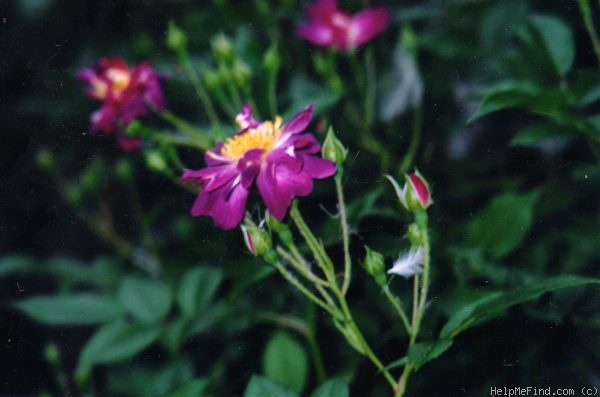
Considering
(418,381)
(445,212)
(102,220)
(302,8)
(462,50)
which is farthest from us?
(102,220)

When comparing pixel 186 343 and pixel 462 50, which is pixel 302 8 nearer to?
pixel 462 50

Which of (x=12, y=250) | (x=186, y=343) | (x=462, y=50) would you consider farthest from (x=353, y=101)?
(x=12, y=250)

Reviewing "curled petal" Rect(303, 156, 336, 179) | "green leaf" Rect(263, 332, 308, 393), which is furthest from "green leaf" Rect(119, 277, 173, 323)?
"curled petal" Rect(303, 156, 336, 179)

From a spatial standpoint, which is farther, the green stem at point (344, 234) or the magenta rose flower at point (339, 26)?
the magenta rose flower at point (339, 26)

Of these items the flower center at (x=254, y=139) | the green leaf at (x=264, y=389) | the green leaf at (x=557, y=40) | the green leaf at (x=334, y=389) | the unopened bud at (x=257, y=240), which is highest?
the flower center at (x=254, y=139)

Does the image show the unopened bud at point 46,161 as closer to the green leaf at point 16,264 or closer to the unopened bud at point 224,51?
the green leaf at point 16,264

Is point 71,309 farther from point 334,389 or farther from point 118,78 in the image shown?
point 334,389

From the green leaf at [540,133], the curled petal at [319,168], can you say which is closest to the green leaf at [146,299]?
the curled petal at [319,168]

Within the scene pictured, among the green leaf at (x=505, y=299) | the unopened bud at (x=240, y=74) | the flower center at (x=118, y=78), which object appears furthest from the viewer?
the flower center at (x=118, y=78)
